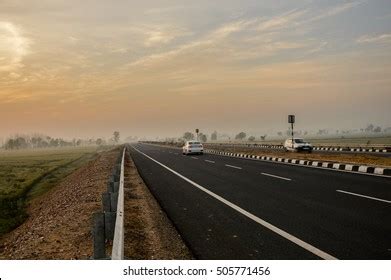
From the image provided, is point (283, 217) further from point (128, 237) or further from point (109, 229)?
point (109, 229)

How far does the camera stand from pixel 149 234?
320 inches

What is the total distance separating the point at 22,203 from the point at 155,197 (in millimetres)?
13972

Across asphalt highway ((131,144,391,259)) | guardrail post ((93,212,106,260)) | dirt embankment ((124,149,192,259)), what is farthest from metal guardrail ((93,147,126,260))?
asphalt highway ((131,144,391,259))

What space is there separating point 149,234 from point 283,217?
284cm

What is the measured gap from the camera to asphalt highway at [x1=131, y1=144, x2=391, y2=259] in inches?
248

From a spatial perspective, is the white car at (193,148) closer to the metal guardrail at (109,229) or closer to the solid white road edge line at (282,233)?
the solid white road edge line at (282,233)

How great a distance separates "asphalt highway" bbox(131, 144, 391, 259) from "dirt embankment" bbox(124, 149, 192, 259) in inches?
8.7

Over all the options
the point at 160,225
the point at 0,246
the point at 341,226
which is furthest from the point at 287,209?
the point at 0,246

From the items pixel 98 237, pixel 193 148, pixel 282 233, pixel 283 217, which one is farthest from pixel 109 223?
pixel 193 148

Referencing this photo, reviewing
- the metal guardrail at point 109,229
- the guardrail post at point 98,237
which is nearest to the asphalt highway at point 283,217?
the metal guardrail at point 109,229

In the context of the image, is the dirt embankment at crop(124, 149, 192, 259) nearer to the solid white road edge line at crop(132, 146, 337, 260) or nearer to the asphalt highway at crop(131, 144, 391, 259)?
the asphalt highway at crop(131, 144, 391, 259)

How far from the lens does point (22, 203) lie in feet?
77.2

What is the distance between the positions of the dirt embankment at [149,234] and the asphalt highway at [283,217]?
22 centimetres
